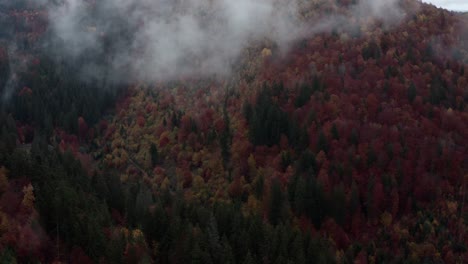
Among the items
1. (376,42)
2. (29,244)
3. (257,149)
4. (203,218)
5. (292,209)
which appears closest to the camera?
(29,244)

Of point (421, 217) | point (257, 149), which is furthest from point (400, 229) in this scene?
point (257, 149)

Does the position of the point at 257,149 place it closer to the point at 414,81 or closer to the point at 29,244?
the point at 414,81

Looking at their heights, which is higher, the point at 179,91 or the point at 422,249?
the point at 179,91

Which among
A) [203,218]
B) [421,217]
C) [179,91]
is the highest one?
[179,91]

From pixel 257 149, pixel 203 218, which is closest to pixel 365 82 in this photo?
pixel 257 149

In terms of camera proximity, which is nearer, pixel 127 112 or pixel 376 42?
pixel 376 42

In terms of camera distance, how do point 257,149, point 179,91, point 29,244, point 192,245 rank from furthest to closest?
point 179,91, point 257,149, point 192,245, point 29,244

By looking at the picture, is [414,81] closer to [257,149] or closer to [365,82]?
[365,82]
